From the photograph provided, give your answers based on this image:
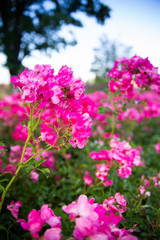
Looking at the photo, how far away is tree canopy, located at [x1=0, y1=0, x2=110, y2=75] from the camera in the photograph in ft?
34.4

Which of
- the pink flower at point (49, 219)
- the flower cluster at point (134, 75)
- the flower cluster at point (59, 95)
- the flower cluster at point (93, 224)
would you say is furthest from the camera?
the flower cluster at point (134, 75)

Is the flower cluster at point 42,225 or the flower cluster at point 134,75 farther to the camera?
the flower cluster at point 134,75

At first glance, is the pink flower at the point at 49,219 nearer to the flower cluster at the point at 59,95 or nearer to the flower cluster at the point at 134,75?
the flower cluster at the point at 59,95

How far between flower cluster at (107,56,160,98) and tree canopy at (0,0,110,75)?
10501mm

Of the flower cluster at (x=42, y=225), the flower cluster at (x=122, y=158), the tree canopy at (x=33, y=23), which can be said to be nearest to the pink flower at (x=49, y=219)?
the flower cluster at (x=42, y=225)

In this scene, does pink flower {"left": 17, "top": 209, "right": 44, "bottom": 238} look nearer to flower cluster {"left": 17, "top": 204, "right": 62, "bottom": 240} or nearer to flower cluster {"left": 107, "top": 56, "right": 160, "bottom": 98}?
flower cluster {"left": 17, "top": 204, "right": 62, "bottom": 240}

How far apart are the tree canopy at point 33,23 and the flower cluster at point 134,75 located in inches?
413

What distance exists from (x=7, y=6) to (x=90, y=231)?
14.1 meters

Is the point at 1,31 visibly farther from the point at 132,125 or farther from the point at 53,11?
the point at 132,125

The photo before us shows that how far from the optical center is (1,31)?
35.0 feet

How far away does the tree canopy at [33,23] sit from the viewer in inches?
413

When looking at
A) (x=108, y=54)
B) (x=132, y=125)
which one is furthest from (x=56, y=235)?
(x=108, y=54)

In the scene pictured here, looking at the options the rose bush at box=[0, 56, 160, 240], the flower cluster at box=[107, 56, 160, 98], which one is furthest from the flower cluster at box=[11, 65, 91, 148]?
the flower cluster at box=[107, 56, 160, 98]

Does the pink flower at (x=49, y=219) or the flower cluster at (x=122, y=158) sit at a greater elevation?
the flower cluster at (x=122, y=158)
